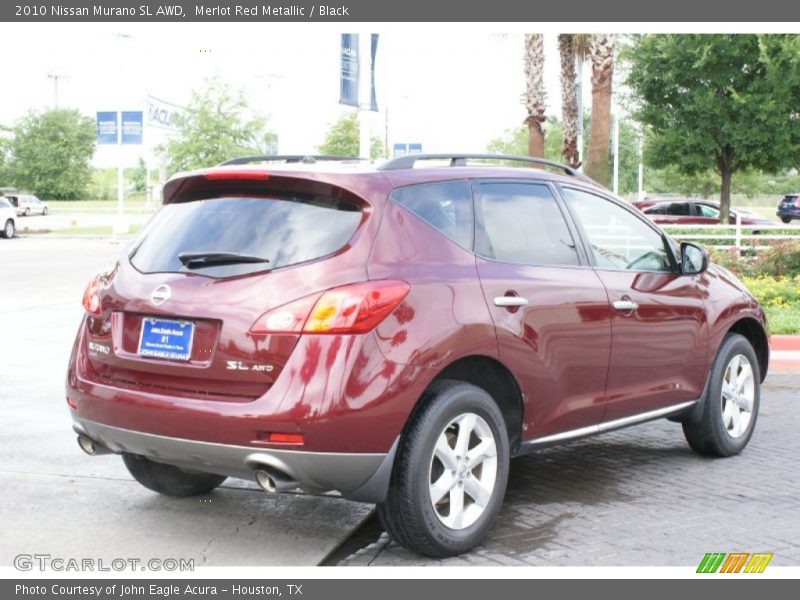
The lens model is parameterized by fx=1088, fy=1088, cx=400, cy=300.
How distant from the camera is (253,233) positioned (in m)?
4.69

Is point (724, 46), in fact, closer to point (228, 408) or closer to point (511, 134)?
point (228, 408)

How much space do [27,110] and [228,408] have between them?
92819 millimetres

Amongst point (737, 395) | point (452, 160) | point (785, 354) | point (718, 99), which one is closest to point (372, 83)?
point (785, 354)

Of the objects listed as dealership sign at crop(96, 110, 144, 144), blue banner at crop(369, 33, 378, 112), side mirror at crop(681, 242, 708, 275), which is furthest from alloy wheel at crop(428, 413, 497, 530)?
dealership sign at crop(96, 110, 144, 144)

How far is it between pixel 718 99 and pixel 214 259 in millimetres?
21977

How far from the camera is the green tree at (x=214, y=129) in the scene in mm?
41000

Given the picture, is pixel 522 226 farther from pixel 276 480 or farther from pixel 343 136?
pixel 343 136

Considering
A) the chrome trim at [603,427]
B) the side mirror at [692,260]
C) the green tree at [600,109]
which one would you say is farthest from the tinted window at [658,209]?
the chrome trim at [603,427]

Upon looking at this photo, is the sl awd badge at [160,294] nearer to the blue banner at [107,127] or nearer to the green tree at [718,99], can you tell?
the green tree at [718,99]

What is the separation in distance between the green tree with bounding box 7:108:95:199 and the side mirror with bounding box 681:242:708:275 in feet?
287

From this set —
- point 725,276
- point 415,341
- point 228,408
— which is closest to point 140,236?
point 228,408

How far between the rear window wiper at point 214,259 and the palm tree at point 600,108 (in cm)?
1544
